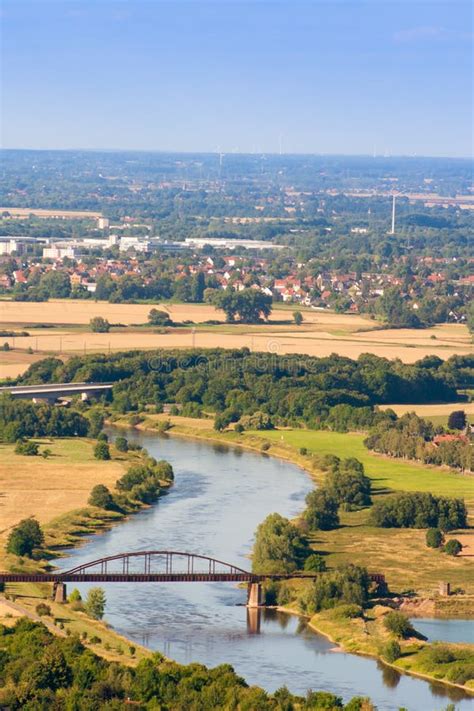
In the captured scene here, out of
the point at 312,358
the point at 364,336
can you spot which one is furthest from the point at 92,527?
the point at 364,336

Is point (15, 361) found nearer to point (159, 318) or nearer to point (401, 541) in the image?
point (159, 318)

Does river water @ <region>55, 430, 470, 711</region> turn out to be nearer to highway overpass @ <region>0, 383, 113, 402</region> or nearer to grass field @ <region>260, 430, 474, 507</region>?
grass field @ <region>260, 430, 474, 507</region>

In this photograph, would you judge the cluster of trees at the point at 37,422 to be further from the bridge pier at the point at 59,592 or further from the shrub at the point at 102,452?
the bridge pier at the point at 59,592

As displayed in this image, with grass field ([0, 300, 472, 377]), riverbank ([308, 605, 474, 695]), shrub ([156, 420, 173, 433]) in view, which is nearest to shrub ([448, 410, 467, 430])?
shrub ([156, 420, 173, 433])

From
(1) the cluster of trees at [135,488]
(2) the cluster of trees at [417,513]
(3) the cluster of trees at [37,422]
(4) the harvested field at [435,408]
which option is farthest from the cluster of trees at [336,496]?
(4) the harvested field at [435,408]

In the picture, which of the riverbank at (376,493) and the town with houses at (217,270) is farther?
the town with houses at (217,270)

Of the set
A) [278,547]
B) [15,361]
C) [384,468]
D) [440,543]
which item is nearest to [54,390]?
[15,361]
